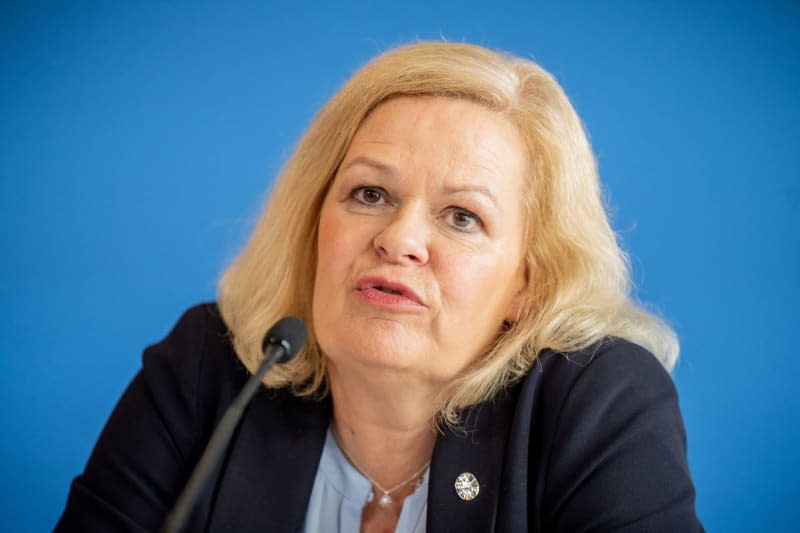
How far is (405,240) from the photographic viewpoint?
1349mm

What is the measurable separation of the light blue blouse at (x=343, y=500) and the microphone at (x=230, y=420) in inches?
23.9

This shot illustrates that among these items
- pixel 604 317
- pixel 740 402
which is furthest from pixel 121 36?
pixel 740 402

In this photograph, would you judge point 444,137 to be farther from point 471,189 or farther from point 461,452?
point 461,452

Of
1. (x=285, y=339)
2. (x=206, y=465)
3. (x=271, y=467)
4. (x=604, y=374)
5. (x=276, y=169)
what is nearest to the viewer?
(x=206, y=465)

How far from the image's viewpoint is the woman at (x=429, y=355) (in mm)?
1358

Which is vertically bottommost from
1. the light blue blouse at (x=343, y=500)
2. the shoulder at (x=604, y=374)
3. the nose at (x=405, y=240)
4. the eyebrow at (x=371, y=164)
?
the light blue blouse at (x=343, y=500)

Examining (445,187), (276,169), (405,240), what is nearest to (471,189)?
(445,187)

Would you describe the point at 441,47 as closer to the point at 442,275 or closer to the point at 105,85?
the point at 442,275

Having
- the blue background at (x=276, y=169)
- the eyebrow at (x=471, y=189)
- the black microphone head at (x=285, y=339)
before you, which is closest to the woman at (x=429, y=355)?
the eyebrow at (x=471, y=189)

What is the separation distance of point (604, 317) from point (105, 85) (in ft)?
6.05

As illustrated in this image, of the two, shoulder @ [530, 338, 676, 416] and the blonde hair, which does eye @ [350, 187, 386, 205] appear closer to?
the blonde hair

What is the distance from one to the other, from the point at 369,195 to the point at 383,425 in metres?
0.50

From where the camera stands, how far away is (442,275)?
1379 millimetres

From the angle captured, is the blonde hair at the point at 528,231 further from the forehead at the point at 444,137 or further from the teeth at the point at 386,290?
the teeth at the point at 386,290
